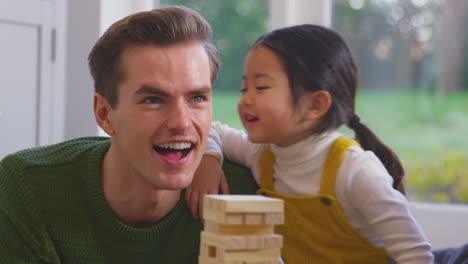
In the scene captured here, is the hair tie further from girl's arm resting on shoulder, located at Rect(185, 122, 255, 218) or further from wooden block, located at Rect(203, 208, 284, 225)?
wooden block, located at Rect(203, 208, 284, 225)

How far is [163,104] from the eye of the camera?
1364 millimetres

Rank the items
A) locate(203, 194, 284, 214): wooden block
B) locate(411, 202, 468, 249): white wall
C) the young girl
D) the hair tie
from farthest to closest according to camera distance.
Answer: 1. locate(411, 202, 468, 249): white wall
2. the hair tie
3. the young girl
4. locate(203, 194, 284, 214): wooden block

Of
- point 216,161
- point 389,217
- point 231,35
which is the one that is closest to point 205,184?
point 216,161

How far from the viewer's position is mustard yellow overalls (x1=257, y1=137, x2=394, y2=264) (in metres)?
→ 1.67

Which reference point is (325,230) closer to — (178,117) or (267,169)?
(267,169)

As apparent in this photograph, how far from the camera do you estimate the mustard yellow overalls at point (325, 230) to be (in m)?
1.67

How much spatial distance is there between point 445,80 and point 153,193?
140 centimetres

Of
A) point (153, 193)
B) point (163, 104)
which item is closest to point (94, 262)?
point (153, 193)

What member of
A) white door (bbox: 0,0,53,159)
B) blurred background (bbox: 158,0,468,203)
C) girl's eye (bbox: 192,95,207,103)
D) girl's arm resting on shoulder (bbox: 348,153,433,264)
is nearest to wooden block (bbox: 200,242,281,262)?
girl's eye (bbox: 192,95,207,103)

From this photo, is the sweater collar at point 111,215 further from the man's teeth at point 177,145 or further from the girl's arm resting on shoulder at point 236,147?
the girl's arm resting on shoulder at point 236,147

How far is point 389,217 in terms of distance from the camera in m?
1.55

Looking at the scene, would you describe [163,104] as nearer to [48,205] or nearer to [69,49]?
[48,205]

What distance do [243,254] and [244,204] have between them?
0.26ft

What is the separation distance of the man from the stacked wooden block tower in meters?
0.33
